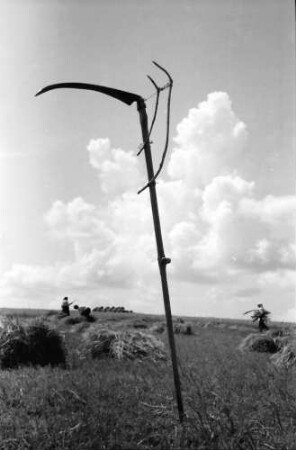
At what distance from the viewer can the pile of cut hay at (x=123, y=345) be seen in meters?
9.42

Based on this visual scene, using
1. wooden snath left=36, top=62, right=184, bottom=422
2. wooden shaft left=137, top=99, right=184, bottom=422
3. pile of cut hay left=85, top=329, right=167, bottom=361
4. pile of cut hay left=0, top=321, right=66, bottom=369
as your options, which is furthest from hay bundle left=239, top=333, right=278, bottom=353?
wooden snath left=36, top=62, right=184, bottom=422

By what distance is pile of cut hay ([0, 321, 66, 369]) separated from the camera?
861 cm

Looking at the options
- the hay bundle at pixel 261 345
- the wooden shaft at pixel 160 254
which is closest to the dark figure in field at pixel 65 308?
the hay bundle at pixel 261 345

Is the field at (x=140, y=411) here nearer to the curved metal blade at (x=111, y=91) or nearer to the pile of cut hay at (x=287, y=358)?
the pile of cut hay at (x=287, y=358)

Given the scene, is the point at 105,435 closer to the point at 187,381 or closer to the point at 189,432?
the point at 189,432

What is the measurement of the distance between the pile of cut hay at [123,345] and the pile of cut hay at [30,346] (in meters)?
0.98

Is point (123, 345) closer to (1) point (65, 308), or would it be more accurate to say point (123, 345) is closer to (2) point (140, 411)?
(2) point (140, 411)

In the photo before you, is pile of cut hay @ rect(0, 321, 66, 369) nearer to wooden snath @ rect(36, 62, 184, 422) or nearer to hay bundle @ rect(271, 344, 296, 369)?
hay bundle @ rect(271, 344, 296, 369)

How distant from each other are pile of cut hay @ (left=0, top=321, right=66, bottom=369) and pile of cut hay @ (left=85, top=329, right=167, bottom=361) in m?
0.98

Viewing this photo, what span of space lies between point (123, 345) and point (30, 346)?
200 cm

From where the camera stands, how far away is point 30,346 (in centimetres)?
879

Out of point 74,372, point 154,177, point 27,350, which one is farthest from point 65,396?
point 27,350

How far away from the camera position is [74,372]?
720cm

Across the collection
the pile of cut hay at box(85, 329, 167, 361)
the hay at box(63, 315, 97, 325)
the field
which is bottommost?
the field
